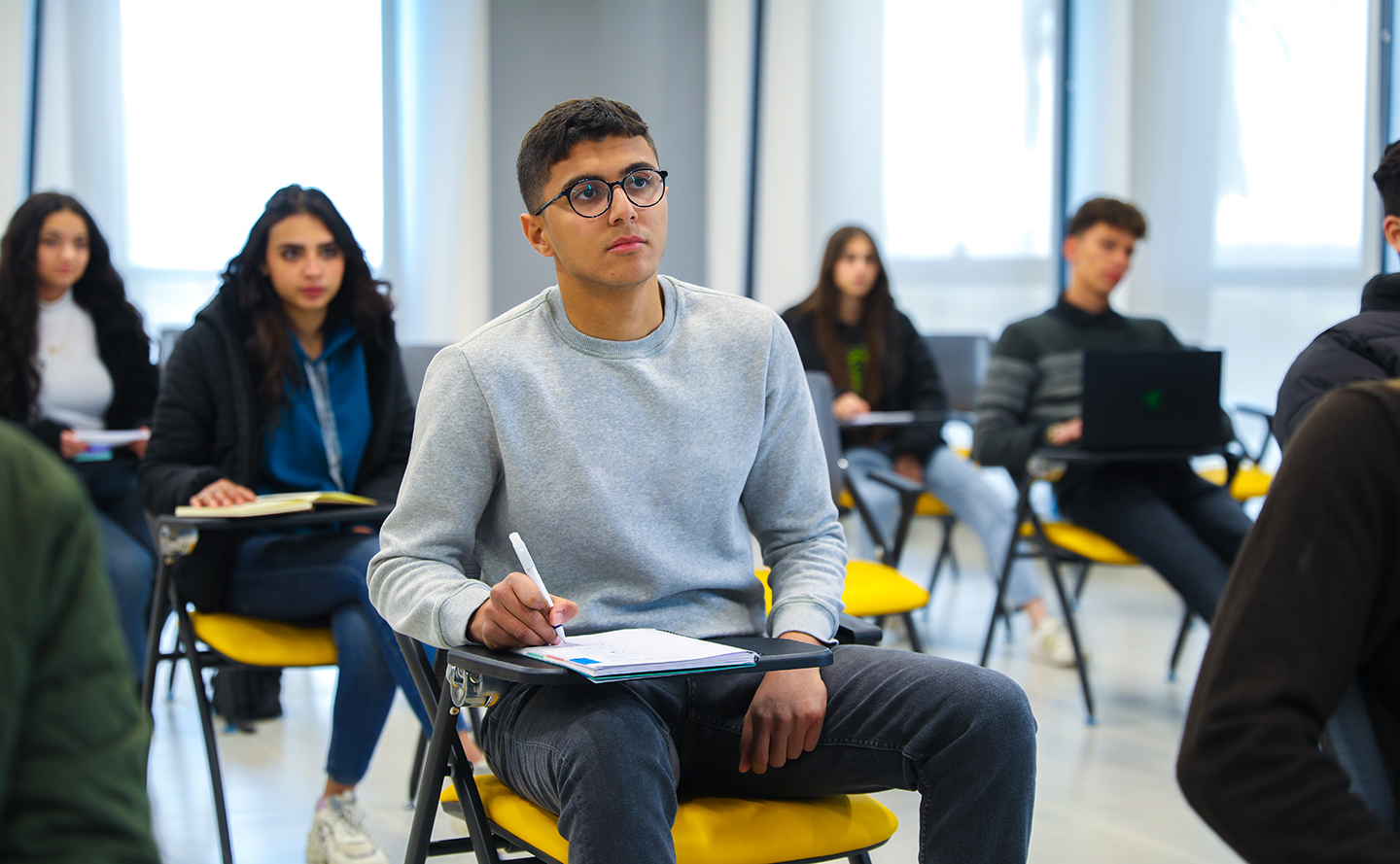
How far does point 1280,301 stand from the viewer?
4965 mm

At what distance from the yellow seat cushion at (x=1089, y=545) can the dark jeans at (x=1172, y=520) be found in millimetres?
29

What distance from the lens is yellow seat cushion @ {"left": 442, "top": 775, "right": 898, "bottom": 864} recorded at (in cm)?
129

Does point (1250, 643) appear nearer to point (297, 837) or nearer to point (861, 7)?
point (297, 837)

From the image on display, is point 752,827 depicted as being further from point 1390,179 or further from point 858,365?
point 858,365

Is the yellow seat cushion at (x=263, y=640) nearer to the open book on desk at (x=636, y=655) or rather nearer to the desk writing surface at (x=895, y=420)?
the open book on desk at (x=636, y=655)

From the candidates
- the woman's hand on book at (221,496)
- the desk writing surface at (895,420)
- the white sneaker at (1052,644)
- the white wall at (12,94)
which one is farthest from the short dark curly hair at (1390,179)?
the white wall at (12,94)

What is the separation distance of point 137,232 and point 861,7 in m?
3.15

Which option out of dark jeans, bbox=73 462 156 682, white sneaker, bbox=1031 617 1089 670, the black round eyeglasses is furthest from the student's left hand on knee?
white sneaker, bbox=1031 617 1089 670

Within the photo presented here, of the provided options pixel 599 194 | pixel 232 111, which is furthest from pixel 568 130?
pixel 232 111

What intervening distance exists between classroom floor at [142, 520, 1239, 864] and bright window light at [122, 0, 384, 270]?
1.94 m

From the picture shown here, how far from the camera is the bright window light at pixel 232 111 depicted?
4.54m

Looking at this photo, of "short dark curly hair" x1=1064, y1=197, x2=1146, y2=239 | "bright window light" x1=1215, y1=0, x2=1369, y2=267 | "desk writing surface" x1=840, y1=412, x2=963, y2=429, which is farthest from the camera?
"bright window light" x1=1215, y1=0, x2=1369, y2=267

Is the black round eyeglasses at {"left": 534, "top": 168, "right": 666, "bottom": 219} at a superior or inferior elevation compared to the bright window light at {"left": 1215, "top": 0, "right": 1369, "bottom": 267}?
inferior

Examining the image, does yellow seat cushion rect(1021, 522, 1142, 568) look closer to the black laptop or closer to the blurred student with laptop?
the blurred student with laptop
